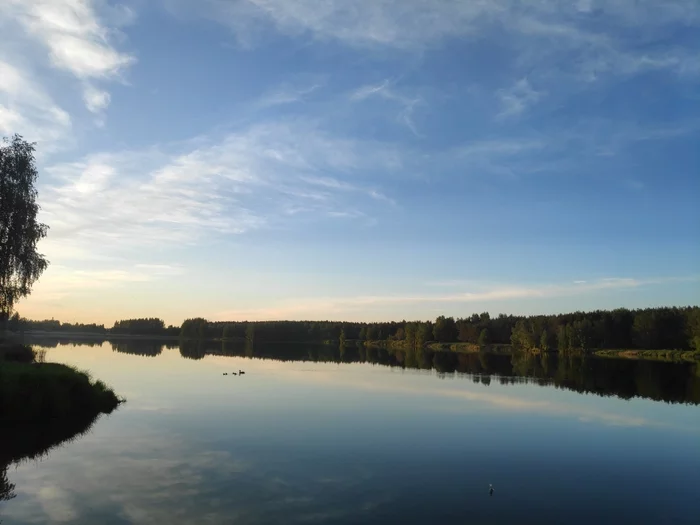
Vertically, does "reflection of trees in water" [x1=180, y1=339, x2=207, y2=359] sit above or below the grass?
below

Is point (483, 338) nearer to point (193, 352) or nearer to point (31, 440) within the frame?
point (193, 352)

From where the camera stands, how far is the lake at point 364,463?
53.2 feet

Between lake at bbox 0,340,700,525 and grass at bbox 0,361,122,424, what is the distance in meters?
1.83

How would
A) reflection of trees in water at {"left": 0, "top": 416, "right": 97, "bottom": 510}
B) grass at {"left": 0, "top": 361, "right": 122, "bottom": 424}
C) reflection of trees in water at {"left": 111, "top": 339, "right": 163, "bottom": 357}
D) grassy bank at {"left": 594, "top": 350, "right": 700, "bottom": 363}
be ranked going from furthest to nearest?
grassy bank at {"left": 594, "top": 350, "right": 700, "bottom": 363}, reflection of trees in water at {"left": 111, "top": 339, "right": 163, "bottom": 357}, grass at {"left": 0, "top": 361, "right": 122, "bottom": 424}, reflection of trees in water at {"left": 0, "top": 416, "right": 97, "bottom": 510}

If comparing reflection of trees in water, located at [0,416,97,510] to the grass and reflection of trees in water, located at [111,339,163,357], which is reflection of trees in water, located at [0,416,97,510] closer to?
the grass

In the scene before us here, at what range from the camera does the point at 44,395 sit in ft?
91.0

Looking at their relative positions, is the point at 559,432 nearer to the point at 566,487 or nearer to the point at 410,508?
the point at 566,487

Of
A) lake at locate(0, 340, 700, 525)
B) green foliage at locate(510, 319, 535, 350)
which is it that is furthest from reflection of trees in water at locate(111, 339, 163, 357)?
green foliage at locate(510, 319, 535, 350)

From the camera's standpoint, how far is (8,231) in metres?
38.3

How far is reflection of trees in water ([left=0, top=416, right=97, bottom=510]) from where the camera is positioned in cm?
1998

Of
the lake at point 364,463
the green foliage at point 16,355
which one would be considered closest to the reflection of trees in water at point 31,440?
the lake at point 364,463

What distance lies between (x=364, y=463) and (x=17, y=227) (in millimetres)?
31322

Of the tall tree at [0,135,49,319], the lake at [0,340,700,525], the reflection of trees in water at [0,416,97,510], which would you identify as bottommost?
the lake at [0,340,700,525]

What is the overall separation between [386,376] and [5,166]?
1798 inches
